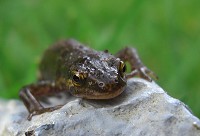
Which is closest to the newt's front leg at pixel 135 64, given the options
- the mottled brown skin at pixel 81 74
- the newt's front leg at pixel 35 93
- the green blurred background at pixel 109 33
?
the mottled brown skin at pixel 81 74

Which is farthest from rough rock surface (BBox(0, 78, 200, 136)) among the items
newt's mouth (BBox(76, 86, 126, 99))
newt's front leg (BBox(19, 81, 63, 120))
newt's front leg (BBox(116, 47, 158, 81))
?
newt's front leg (BBox(116, 47, 158, 81))

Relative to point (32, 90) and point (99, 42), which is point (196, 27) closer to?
point (99, 42)

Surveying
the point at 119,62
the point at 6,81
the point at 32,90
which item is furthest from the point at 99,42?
the point at 119,62

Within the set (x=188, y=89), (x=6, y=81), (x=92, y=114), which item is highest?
(x=92, y=114)

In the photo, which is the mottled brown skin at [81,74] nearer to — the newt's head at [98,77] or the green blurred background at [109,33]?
the newt's head at [98,77]

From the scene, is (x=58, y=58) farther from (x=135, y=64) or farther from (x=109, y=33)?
(x=109, y=33)

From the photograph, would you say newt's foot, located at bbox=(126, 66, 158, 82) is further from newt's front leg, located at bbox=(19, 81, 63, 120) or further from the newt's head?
newt's front leg, located at bbox=(19, 81, 63, 120)

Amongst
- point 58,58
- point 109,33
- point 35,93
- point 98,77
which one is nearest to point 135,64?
point 58,58
